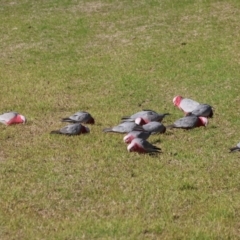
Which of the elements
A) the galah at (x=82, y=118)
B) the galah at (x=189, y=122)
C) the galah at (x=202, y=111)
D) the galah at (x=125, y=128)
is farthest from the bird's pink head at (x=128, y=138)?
the galah at (x=202, y=111)

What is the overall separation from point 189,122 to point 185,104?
2.53 ft

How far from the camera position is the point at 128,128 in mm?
7707

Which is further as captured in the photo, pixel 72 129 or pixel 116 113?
pixel 116 113

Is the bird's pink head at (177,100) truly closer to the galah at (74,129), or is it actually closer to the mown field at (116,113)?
the mown field at (116,113)

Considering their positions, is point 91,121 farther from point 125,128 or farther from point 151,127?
point 151,127

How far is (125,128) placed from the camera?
7734 millimetres

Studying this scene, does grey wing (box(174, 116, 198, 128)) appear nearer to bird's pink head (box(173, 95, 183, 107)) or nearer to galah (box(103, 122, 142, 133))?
galah (box(103, 122, 142, 133))

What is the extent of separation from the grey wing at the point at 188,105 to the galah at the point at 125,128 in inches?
40.6

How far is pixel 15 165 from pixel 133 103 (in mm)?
2811

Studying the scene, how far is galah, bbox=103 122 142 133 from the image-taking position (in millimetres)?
7639

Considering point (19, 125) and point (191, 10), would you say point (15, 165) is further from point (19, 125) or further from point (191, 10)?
point (191, 10)

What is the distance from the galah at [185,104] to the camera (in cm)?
858

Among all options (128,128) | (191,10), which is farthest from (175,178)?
(191,10)

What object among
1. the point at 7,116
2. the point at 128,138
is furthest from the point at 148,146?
the point at 7,116
